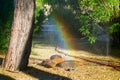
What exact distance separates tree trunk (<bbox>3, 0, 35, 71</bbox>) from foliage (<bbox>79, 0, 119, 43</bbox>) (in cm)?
276

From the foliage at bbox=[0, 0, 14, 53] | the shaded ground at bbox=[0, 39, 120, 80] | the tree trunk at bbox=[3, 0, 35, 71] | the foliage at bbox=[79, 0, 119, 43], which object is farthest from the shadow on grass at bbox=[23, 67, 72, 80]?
the foliage at bbox=[79, 0, 119, 43]

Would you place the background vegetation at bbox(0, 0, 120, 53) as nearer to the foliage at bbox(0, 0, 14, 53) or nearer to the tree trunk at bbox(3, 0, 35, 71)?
the foliage at bbox(0, 0, 14, 53)

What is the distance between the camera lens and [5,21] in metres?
12.7

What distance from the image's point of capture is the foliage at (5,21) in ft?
41.7

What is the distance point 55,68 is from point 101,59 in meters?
2.82

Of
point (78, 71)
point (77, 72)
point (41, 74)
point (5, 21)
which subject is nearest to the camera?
point (41, 74)

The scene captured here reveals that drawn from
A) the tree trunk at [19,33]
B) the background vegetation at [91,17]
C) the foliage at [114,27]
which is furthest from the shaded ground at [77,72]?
the foliage at [114,27]

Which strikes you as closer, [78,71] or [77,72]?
[77,72]

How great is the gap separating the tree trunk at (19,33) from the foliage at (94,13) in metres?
2.76

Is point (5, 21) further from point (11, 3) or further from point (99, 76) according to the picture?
point (99, 76)

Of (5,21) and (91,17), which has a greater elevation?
(91,17)

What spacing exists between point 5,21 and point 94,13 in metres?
3.51

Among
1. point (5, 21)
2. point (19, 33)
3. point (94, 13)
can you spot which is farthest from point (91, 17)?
point (19, 33)

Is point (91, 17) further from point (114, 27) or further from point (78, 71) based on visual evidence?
point (78, 71)
